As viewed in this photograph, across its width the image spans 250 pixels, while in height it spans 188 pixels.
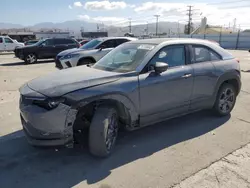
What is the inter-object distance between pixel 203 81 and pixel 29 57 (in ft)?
47.2

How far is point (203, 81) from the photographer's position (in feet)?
14.6

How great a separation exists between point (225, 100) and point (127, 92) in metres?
2.62

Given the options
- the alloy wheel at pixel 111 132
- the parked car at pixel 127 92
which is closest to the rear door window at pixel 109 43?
the parked car at pixel 127 92

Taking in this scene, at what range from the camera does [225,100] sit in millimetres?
4988

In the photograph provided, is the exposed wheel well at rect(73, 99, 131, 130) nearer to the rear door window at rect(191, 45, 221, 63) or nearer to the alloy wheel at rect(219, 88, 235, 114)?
the rear door window at rect(191, 45, 221, 63)

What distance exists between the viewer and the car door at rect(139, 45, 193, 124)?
3717 millimetres

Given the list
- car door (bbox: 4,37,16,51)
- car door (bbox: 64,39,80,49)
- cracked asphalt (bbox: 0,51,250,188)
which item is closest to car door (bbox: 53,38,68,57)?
car door (bbox: 64,39,80,49)

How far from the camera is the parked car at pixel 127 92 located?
3053mm

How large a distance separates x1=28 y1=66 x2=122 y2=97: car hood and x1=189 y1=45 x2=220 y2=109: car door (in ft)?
5.44

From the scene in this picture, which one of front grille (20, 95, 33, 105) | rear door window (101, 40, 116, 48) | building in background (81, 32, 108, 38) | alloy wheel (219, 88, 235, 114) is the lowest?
building in background (81, 32, 108, 38)

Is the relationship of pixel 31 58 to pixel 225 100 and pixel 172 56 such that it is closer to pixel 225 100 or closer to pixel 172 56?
pixel 172 56

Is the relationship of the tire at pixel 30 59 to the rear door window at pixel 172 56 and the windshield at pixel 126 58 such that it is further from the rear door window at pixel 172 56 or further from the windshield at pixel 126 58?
the rear door window at pixel 172 56

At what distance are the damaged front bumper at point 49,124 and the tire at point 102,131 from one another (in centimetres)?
32

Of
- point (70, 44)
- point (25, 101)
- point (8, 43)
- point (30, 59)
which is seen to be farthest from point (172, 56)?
point (8, 43)
